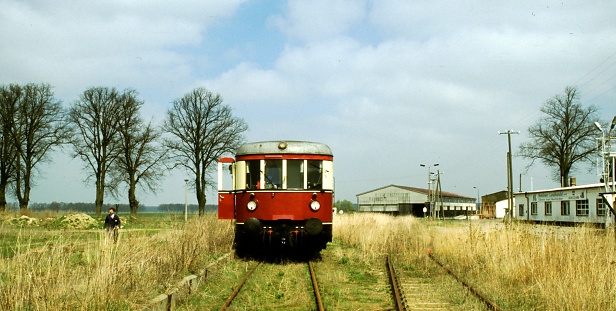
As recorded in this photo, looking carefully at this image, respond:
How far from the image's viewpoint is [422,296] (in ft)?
30.5

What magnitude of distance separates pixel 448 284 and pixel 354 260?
4.61m

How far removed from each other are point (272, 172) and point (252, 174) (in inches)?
19.5

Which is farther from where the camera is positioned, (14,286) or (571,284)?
(571,284)

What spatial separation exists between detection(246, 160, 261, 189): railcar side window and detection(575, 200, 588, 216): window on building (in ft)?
105

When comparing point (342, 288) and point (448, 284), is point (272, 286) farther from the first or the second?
point (448, 284)

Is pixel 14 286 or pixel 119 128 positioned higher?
pixel 119 128

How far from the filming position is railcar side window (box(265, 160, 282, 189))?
1345 cm

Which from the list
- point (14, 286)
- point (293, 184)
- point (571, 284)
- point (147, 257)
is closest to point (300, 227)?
point (293, 184)

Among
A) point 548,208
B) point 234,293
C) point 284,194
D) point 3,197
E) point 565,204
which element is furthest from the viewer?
point 548,208

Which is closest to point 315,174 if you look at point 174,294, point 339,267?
point 339,267

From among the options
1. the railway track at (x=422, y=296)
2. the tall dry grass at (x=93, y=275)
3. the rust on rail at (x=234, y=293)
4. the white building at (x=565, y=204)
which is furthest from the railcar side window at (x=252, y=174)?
the white building at (x=565, y=204)

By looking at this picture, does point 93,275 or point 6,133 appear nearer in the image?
point 93,275

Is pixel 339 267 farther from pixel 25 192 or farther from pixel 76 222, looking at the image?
pixel 25 192

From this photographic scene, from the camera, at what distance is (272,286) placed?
10242 millimetres
